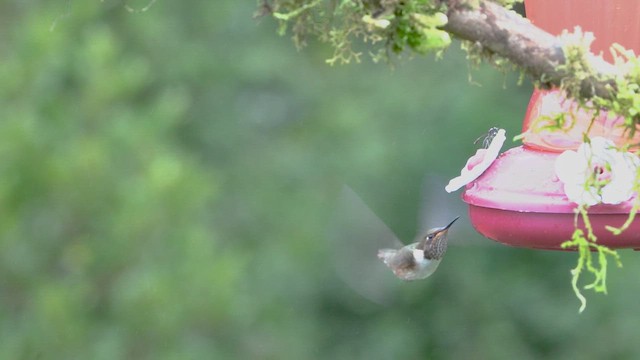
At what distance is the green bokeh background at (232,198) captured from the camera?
5.73 metres

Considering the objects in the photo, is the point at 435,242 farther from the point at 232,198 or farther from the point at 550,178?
the point at 232,198

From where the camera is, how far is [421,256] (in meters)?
3.84

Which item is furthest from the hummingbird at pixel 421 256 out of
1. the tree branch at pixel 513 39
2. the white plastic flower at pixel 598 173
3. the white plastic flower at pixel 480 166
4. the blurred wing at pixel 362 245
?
the tree branch at pixel 513 39

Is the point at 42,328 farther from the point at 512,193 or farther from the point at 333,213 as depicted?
the point at 512,193

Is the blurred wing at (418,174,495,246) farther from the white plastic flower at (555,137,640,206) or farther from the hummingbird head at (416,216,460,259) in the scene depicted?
the white plastic flower at (555,137,640,206)

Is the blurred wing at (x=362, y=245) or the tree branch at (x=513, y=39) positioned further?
the blurred wing at (x=362, y=245)

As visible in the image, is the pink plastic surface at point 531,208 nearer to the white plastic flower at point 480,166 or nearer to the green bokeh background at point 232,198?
the white plastic flower at point 480,166

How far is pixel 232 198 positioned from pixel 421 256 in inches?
197

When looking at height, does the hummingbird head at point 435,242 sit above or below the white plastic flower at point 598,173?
below

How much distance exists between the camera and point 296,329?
25.4ft

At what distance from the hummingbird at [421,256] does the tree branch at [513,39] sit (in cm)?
167

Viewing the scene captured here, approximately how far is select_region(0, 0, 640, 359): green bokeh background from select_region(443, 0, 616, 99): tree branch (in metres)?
1.42

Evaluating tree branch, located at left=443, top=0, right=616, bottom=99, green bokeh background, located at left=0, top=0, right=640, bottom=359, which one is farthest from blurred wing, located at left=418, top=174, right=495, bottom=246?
tree branch, located at left=443, top=0, right=616, bottom=99

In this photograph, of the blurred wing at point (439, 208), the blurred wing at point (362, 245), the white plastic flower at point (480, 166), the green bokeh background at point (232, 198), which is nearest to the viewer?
the white plastic flower at point (480, 166)
